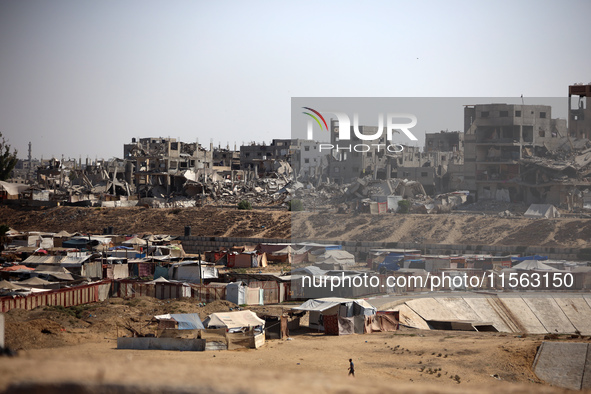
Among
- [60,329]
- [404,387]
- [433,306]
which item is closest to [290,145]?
[433,306]

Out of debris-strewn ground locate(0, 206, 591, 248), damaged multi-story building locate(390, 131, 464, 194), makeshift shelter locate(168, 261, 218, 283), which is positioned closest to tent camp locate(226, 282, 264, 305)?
makeshift shelter locate(168, 261, 218, 283)

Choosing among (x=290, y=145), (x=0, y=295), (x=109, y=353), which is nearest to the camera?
(x=109, y=353)

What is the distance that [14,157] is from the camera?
247 feet

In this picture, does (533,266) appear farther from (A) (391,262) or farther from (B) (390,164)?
(B) (390,164)

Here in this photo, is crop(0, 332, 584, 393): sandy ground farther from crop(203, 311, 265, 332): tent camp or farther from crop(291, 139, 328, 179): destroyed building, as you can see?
crop(291, 139, 328, 179): destroyed building

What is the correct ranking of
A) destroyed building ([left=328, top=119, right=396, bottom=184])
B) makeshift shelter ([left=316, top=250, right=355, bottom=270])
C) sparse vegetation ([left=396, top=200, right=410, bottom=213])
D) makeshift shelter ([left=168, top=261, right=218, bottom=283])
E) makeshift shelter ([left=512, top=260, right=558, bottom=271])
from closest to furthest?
makeshift shelter ([left=168, top=261, right=218, bottom=283])
makeshift shelter ([left=512, top=260, right=558, bottom=271])
makeshift shelter ([left=316, top=250, right=355, bottom=270])
sparse vegetation ([left=396, top=200, right=410, bottom=213])
destroyed building ([left=328, top=119, right=396, bottom=184])

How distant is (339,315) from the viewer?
68.9 ft

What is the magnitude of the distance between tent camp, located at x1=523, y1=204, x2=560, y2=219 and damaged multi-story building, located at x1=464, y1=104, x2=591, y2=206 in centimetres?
432

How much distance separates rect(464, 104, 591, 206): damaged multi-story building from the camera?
4834 cm

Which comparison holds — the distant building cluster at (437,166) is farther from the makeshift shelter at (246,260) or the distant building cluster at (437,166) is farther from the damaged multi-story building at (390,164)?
the makeshift shelter at (246,260)

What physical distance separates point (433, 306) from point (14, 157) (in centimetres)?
6433

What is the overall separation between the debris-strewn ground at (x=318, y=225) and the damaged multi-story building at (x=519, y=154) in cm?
610

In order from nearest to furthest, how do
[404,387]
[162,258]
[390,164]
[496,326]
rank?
[404,387], [496,326], [162,258], [390,164]

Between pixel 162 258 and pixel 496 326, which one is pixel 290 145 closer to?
pixel 162 258
